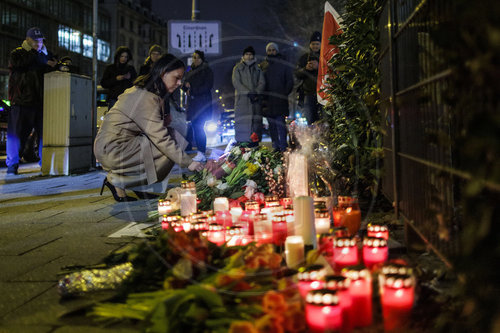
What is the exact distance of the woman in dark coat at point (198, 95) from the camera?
9.36 m

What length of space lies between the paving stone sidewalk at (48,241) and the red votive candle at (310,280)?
0.69 meters

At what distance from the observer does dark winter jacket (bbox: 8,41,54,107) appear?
7883mm

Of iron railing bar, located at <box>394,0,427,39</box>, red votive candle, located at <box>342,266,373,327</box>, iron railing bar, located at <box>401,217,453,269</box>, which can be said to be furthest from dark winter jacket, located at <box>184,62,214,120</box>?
red votive candle, located at <box>342,266,373,327</box>

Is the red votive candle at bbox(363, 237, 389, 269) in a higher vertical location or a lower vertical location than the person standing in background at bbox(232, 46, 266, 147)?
lower

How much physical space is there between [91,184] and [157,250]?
468 cm

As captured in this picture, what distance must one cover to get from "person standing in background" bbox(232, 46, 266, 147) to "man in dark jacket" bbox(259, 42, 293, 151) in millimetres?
170

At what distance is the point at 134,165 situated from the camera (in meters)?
4.88

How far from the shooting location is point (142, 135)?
193 inches

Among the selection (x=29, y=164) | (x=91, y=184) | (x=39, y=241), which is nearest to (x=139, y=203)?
(x=39, y=241)

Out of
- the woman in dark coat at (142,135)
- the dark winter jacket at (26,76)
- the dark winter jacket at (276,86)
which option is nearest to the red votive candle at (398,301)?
the woman in dark coat at (142,135)

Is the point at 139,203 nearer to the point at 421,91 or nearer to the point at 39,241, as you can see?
the point at 39,241

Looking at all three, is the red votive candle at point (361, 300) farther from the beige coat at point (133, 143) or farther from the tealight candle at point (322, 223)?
the beige coat at point (133, 143)

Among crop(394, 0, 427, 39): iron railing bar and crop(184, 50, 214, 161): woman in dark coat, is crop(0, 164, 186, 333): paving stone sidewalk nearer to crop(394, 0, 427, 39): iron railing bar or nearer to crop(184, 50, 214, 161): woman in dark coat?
crop(394, 0, 427, 39): iron railing bar

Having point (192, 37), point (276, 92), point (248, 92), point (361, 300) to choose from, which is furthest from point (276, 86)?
point (361, 300)
